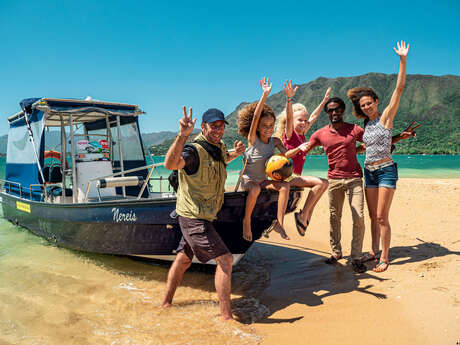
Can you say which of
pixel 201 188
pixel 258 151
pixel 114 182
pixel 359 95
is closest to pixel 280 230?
pixel 258 151

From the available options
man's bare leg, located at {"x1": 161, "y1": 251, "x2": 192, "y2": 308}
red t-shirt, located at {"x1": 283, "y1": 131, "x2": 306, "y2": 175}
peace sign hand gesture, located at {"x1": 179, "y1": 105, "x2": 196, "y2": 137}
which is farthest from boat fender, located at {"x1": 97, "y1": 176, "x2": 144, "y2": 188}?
peace sign hand gesture, located at {"x1": 179, "y1": 105, "x2": 196, "y2": 137}

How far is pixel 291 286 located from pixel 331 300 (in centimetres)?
81

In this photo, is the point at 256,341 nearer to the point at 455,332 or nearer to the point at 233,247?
the point at 233,247

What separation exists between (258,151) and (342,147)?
1448mm

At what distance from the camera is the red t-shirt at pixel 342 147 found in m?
4.72

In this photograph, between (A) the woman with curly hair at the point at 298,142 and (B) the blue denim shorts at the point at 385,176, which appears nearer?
(A) the woman with curly hair at the point at 298,142

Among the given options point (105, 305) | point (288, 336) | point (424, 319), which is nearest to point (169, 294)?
point (105, 305)

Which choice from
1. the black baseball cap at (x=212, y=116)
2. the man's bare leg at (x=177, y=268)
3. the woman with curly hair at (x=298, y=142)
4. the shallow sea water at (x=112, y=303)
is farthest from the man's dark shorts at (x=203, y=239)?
the woman with curly hair at (x=298, y=142)

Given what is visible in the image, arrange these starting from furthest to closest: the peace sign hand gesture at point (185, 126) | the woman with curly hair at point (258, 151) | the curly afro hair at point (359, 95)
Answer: the curly afro hair at point (359, 95), the woman with curly hair at point (258, 151), the peace sign hand gesture at point (185, 126)

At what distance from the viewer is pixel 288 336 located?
10.9ft

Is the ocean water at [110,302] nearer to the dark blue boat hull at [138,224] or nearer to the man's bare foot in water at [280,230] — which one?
the dark blue boat hull at [138,224]

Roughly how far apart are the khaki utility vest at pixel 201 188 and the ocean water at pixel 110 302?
1.15m

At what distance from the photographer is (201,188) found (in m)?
3.55

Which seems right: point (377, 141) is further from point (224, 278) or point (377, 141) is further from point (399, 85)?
point (224, 278)
